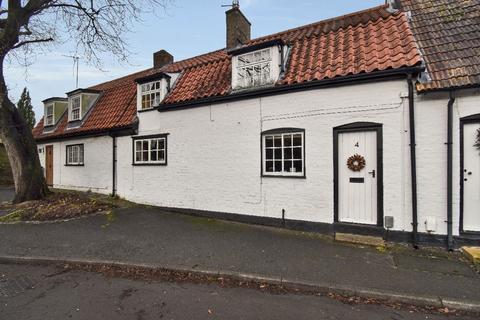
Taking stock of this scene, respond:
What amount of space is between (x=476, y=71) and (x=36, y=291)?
9.02 meters

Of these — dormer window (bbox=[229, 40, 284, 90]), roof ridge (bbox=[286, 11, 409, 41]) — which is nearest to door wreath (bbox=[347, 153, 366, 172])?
dormer window (bbox=[229, 40, 284, 90])

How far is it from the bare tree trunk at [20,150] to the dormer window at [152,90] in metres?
4.31

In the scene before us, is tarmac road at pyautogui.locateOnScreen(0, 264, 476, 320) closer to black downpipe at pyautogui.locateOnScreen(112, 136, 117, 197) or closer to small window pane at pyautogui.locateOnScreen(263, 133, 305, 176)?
small window pane at pyautogui.locateOnScreen(263, 133, 305, 176)

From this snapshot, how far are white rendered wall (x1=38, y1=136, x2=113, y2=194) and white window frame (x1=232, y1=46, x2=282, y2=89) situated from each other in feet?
22.7

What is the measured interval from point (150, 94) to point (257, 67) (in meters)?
4.89

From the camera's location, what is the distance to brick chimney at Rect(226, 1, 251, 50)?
46.0 feet

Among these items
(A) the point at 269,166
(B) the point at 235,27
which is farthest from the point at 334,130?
(B) the point at 235,27

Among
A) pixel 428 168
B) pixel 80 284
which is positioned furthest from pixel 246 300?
pixel 428 168

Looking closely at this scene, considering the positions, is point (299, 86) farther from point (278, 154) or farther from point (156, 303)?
point (156, 303)

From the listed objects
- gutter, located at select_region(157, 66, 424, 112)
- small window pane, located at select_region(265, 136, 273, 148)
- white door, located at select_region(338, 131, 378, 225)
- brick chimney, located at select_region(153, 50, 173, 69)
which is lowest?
white door, located at select_region(338, 131, 378, 225)

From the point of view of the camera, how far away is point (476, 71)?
21.9 ft

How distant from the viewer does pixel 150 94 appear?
12.5m

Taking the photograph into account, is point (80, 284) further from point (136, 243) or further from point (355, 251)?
point (355, 251)

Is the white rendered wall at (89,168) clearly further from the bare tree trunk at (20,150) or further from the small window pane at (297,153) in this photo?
the small window pane at (297,153)
